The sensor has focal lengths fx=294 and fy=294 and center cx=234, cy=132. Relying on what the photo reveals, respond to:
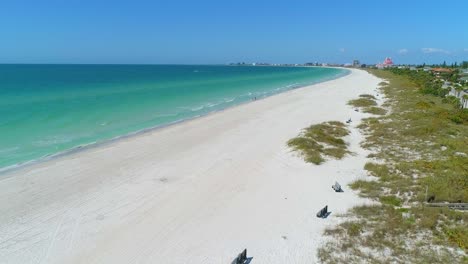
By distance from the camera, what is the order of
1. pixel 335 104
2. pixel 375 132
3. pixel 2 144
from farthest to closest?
pixel 335 104 → pixel 375 132 → pixel 2 144

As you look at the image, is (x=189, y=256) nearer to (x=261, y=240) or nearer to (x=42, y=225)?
(x=261, y=240)

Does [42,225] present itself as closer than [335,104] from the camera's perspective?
Yes

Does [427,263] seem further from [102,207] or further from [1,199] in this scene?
[1,199]

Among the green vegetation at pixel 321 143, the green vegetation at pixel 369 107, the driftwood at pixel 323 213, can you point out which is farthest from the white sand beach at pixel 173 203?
the green vegetation at pixel 369 107

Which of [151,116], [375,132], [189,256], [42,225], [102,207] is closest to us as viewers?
[189,256]

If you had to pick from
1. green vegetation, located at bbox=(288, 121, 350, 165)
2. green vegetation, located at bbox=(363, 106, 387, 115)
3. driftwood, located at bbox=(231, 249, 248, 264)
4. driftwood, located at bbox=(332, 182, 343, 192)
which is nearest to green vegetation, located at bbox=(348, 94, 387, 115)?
green vegetation, located at bbox=(363, 106, 387, 115)

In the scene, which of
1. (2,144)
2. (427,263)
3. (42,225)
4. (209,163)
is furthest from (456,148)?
(2,144)

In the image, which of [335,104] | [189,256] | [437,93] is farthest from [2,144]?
[437,93]
